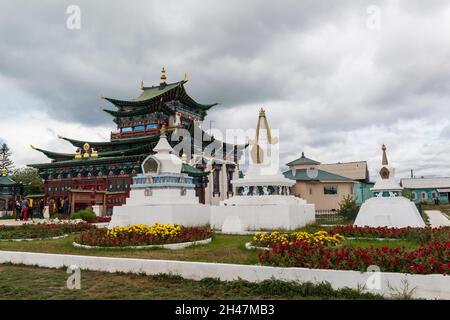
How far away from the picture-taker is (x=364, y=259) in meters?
7.84

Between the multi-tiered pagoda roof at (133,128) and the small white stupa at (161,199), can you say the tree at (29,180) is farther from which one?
the small white stupa at (161,199)

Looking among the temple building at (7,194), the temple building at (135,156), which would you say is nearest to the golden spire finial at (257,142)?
the temple building at (135,156)

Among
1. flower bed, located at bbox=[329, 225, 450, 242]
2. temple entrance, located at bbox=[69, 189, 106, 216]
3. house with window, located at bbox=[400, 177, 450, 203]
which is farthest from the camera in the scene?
house with window, located at bbox=[400, 177, 450, 203]

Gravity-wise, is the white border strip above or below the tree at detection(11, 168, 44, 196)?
below

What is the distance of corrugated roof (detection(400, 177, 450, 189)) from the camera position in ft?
221

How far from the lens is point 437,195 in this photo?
6631cm

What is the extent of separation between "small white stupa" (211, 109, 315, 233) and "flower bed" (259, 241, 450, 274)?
9402 mm

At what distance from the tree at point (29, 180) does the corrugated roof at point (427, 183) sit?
66.8 metres

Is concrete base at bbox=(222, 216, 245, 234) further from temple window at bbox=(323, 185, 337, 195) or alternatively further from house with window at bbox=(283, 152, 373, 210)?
temple window at bbox=(323, 185, 337, 195)

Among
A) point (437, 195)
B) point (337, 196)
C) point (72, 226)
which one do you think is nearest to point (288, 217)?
point (72, 226)

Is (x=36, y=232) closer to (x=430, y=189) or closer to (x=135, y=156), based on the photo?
(x=135, y=156)

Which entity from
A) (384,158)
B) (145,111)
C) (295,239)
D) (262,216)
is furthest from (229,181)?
(295,239)

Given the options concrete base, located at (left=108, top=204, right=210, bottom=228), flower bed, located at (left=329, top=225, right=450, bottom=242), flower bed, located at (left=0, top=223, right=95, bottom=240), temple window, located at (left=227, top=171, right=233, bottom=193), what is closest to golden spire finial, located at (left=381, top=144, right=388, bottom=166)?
flower bed, located at (left=329, top=225, right=450, bottom=242)
